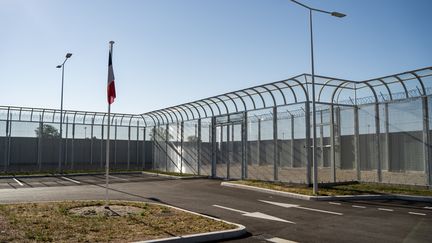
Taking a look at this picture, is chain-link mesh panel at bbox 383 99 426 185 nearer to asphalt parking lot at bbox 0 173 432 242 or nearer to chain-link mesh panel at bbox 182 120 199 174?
asphalt parking lot at bbox 0 173 432 242

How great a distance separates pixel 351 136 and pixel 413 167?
3072 millimetres

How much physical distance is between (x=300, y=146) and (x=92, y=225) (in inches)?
451

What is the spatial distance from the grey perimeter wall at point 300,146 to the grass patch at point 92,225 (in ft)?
28.9

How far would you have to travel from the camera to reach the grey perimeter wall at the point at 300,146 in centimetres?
1546

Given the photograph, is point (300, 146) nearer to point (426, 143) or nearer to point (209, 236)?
point (426, 143)

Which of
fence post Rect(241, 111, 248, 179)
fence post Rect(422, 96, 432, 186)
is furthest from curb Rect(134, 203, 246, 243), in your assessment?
fence post Rect(241, 111, 248, 179)

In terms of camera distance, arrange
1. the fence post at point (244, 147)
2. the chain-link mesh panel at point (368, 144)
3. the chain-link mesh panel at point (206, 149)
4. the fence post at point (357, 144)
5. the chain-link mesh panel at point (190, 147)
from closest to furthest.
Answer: the chain-link mesh panel at point (368, 144) < the fence post at point (357, 144) < the fence post at point (244, 147) < the chain-link mesh panel at point (206, 149) < the chain-link mesh panel at point (190, 147)

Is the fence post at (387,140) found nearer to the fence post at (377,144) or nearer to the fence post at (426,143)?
the fence post at (377,144)

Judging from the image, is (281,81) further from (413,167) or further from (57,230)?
(57,230)

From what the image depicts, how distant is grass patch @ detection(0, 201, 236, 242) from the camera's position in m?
6.82

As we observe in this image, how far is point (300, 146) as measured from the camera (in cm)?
1725

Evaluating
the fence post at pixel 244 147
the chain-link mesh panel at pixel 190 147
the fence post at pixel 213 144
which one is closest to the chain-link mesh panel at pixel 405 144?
the fence post at pixel 244 147

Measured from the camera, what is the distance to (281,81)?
1691 cm

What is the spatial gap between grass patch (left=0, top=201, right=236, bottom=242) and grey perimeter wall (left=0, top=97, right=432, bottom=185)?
8802 millimetres
